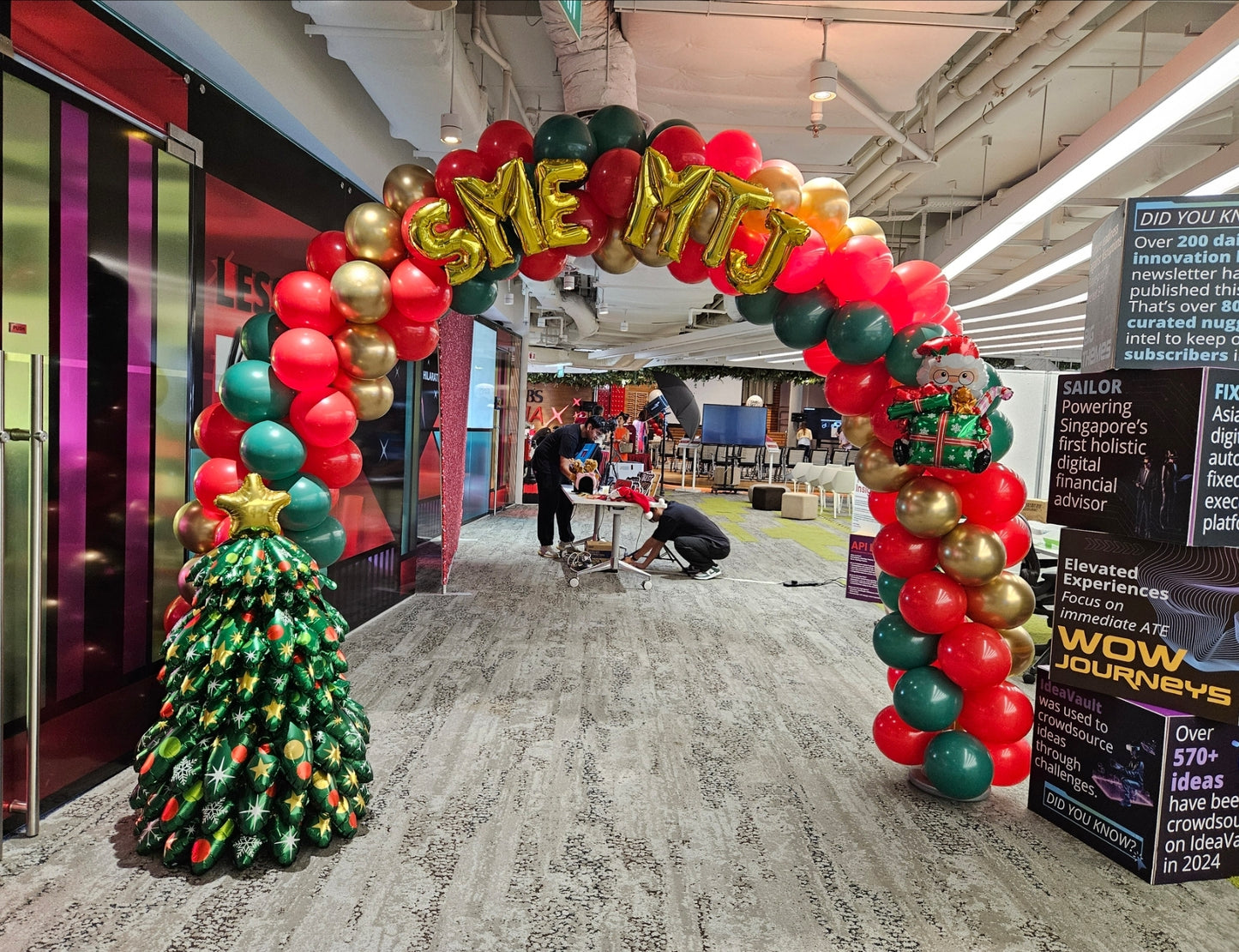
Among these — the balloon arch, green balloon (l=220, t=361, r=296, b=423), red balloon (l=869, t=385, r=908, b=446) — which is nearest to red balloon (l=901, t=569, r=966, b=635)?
the balloon arch

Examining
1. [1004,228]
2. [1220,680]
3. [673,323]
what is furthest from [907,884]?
[673,323]

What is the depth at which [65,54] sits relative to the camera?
2348 mm

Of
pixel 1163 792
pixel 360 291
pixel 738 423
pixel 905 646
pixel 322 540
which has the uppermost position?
pixel 360 291

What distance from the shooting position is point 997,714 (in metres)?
2.82

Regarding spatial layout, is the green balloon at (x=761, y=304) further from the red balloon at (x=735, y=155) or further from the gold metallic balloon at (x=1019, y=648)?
the gold metallic balloon at (x=1019, y=648)

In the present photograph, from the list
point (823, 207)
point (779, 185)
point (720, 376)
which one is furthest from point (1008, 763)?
point (720, 376)

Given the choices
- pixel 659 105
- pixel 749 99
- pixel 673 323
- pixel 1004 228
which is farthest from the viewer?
pixel 673 323

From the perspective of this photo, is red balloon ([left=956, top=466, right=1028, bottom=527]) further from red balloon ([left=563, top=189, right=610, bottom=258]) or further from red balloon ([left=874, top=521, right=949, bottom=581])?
red balloon ([left=563, top=189, right=610, bottom=258])

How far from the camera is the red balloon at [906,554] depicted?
291 centimetres

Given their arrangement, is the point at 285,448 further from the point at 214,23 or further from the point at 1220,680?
the point at 1220,680

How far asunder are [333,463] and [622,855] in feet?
5.87

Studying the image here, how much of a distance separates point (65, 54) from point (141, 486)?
1.48 m

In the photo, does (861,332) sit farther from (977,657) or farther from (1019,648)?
(1019,648)

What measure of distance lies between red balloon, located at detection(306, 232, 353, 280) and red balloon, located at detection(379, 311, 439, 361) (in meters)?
0.27
